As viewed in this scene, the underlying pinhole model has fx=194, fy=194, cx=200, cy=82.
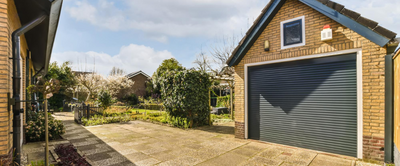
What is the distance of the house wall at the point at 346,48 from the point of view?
4.24 m

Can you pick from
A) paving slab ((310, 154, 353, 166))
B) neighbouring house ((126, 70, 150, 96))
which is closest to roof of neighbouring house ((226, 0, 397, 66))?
paving slab ((310, 154, 353, 166))

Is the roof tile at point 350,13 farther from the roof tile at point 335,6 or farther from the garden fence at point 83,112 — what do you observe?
the garden fence at point 83,112

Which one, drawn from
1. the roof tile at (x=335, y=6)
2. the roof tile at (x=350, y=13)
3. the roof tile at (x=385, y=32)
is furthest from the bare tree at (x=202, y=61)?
the roof tile at (x=385, y=32)

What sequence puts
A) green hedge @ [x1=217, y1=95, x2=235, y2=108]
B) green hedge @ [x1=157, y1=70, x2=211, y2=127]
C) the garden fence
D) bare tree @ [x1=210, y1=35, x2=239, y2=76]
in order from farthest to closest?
bare tree @ [x1=210, y1=35, x2=239, y2=76] → green hedge @ [x1=217, y1=95, x2=235, y2=108] → the garden fence → green hedge @ [x1=157, y1=70, x2=211, y2=127]

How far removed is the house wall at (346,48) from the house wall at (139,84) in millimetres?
23674

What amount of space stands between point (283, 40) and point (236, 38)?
908 cm

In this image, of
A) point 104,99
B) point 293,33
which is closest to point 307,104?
point 293,33

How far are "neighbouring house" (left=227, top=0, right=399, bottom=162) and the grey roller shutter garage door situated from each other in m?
0.02

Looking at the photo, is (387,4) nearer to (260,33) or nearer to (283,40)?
(283,40)

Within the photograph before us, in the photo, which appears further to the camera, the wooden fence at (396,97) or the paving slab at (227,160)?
the paving slab at (227,160)

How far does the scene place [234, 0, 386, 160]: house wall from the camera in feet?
13.9

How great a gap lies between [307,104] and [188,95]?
4.80 meters

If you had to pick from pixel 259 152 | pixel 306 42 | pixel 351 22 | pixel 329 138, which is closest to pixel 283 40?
pixel 306 42

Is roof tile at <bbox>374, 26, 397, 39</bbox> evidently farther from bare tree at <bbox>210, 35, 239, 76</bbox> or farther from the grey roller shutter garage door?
bare tree at <bbox>210, 35, 239, 76</bbox>
